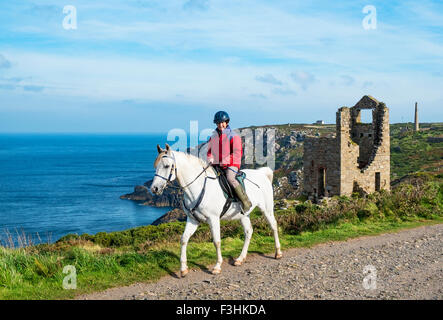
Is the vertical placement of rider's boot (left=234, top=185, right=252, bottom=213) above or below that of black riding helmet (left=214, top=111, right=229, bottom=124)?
below

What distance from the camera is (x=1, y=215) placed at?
210 feet

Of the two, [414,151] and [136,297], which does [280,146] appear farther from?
[136,297]

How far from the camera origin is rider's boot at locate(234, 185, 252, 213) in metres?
8.57

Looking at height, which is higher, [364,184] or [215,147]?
[215,147]

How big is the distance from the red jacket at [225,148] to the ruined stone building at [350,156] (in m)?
18.2

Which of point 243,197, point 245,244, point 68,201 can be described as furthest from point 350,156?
point 68,201

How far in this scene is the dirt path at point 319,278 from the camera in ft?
23.6

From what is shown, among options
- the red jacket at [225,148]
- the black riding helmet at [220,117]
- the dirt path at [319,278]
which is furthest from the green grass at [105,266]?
the black riding helmet at [220,117]

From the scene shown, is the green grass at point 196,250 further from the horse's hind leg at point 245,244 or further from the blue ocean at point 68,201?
the blue ocean at point 68,201

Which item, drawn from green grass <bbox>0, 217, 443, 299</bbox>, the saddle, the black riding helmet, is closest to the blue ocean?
green grass <bbox>0, 217, 443, 299</bbox>

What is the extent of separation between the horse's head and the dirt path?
182cm

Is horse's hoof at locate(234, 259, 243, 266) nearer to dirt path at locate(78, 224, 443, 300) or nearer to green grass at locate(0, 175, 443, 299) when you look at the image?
dirt path at locate(78, 224, 443, 300)
